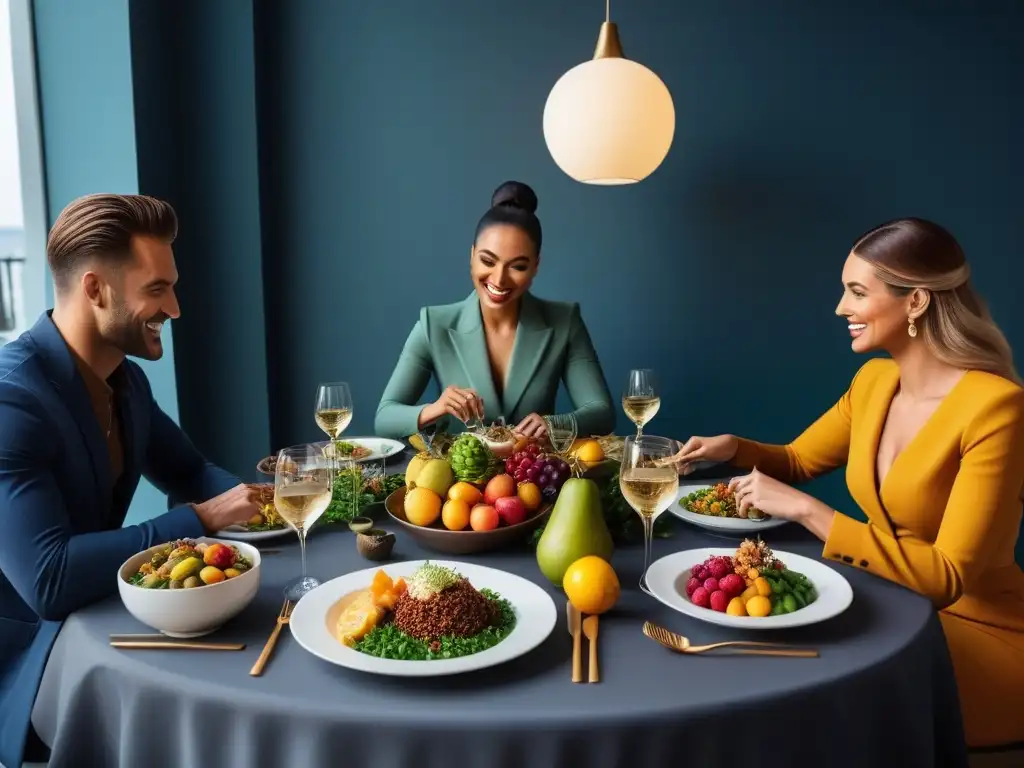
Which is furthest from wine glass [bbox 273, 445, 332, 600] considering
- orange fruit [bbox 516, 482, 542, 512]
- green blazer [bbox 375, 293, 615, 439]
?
green blazer [bbox 375, 293, 615, 439]

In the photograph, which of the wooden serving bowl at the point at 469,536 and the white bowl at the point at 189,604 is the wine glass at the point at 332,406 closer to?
the wooden serving bowl at the point at 469,536

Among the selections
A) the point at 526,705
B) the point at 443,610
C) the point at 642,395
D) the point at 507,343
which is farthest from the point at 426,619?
the point at 507,343

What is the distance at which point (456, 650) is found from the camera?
99 centimetres

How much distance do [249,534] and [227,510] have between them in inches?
4.2

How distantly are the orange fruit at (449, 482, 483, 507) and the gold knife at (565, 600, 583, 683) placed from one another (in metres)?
0.28

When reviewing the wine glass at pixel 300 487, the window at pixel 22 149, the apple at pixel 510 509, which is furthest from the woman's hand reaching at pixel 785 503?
the window at pixel 22 149

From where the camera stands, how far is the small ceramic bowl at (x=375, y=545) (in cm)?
134

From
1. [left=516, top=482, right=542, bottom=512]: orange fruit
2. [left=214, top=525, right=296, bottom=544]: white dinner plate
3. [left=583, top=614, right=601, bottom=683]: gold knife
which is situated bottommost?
[left=214, top=525, right=296, bottom=544]: white dinner plate

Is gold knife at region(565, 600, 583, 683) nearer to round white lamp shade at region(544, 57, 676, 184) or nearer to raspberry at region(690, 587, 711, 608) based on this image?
raspberry at region(690, 587, 711, 608)

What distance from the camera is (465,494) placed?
1.38m

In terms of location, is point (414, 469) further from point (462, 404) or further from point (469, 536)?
point (462, 404)

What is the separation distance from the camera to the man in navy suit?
116 centimetres

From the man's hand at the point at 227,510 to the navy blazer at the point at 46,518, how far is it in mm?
20

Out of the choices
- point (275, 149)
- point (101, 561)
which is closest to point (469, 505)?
point (101, 561)
